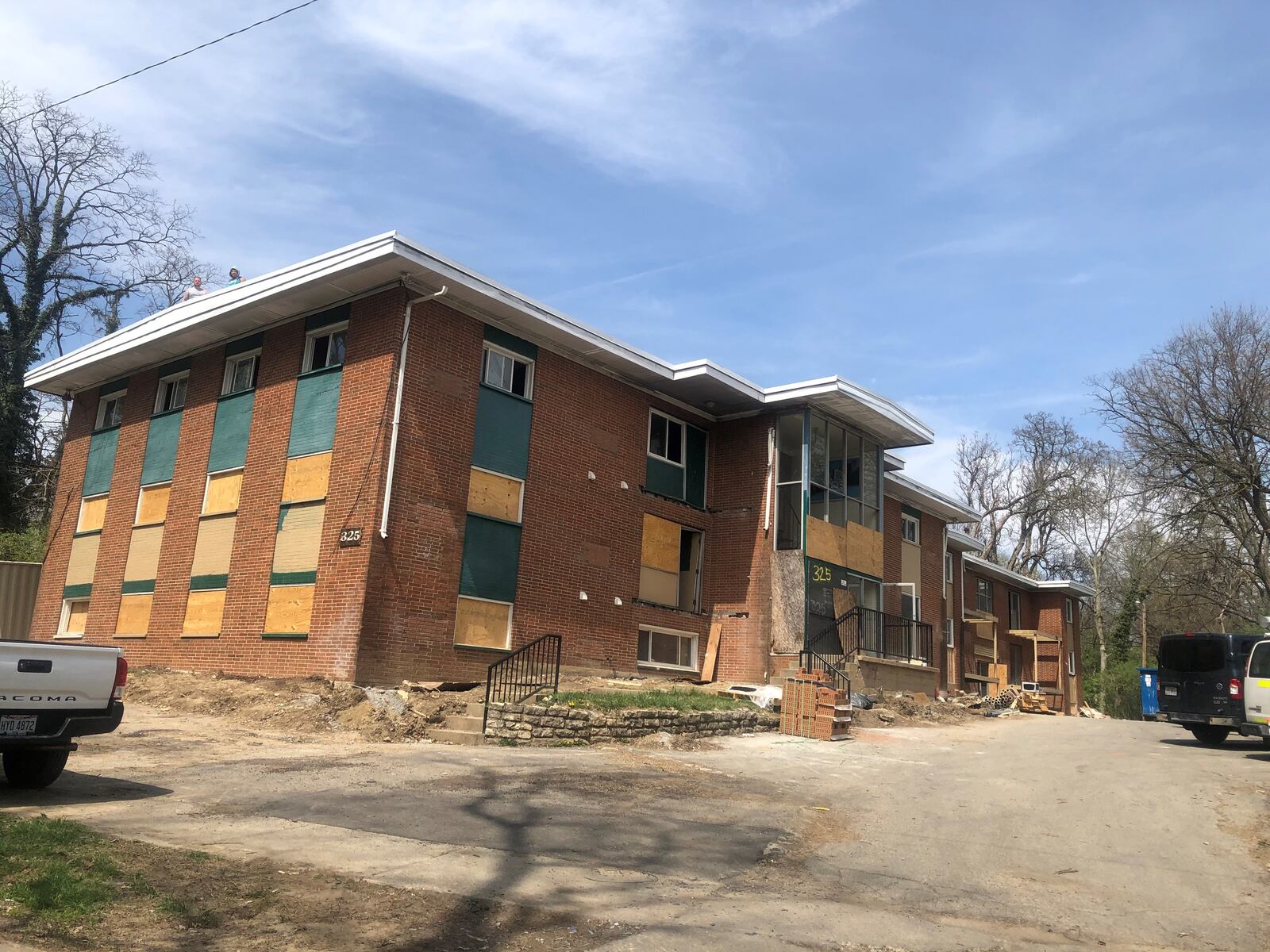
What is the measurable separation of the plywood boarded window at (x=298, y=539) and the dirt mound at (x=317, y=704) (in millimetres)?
1919

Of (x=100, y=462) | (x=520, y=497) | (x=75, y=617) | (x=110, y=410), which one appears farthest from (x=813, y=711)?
(x=110, y=410)

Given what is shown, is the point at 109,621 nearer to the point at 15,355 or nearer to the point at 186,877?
the point at 15,355

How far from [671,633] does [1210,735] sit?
10674 mm

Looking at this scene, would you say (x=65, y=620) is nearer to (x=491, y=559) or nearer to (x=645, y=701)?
(x=491, y=559)

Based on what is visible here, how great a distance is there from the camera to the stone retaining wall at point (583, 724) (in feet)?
46.9

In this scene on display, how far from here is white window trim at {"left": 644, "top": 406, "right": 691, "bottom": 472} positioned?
21812 mm

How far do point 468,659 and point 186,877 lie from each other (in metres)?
11.5

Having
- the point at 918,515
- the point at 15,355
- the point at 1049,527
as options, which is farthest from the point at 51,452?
the point at 1049,527

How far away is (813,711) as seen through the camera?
17.2 m

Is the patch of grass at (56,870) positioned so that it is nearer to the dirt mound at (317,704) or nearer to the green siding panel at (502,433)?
the dirt mound at (317,704)

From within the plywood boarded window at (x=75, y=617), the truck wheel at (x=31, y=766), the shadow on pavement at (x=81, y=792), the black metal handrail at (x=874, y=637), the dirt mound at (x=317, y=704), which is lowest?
the shadow on pavement at (x=81, y=792)

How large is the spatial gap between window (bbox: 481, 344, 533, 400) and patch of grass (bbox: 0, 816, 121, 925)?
490 inches

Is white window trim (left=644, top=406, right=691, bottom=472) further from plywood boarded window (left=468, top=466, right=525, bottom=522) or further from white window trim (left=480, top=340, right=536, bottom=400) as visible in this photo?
plywood boarded window (left=468, top=466, right=525, bottom=522)

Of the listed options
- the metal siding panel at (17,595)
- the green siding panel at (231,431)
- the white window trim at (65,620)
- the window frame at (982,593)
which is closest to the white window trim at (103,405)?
the metal siding panel at (17,595)
